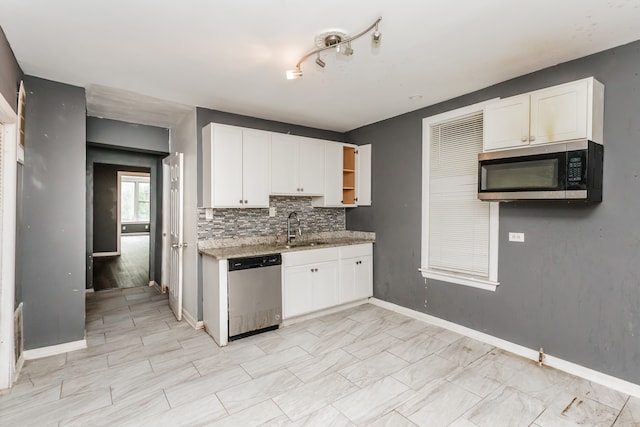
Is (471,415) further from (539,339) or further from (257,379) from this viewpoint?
(257,379)

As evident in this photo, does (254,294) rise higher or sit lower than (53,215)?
lower

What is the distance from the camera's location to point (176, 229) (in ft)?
12.8

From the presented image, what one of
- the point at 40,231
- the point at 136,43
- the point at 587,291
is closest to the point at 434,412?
the point at 587,291

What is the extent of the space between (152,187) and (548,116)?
5497mm

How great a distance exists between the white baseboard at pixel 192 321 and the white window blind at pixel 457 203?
2703 mm

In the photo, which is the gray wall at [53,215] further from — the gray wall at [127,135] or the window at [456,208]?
the window at [456,208]

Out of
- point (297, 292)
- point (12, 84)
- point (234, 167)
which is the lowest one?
point (297, 292)

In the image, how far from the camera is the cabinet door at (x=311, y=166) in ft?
13.4

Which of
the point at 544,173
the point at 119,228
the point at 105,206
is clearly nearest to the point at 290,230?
the point at 544,173

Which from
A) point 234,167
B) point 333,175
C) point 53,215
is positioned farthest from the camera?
point 333,175

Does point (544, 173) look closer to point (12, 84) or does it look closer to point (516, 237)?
point (516, 237)

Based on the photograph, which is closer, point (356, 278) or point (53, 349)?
point (53, 349)

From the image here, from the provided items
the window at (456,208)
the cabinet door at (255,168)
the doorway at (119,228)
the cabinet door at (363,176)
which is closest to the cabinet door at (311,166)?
the cabinet door at (255,168)

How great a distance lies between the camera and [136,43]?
223 centimetres
